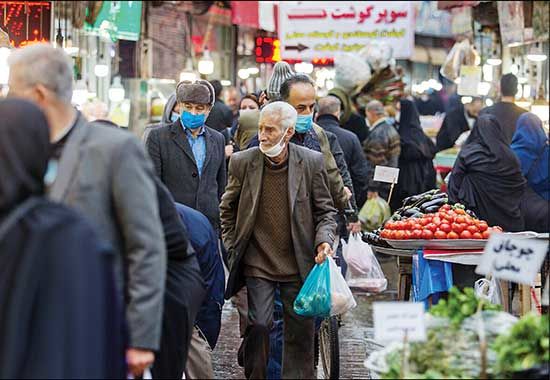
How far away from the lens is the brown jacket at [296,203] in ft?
28.3

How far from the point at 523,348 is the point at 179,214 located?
232 centimetres

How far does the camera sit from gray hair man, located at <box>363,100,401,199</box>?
17.6 meters

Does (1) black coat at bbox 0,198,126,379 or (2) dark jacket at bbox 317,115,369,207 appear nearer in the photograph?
(1) black coat at bbox 0,198,126,379

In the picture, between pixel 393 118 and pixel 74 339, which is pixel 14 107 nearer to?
pixel 74 339

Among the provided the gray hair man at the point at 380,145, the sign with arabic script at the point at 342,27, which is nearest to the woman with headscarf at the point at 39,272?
the gray hair man at the point at 380,145

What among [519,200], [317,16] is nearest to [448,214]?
[519,200]

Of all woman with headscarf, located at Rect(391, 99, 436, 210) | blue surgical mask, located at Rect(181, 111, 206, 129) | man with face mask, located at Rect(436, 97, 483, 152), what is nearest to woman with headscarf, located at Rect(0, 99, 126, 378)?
blue surgical mask, located at Rect(181, 111, 206, 129)

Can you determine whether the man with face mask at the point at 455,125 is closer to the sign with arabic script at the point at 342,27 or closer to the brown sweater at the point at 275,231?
the sign with arabic script at the point at 342,27

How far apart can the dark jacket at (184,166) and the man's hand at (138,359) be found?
4.72m

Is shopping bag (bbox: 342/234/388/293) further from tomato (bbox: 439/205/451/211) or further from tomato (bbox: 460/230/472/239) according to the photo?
tomato (bbox: 460/230/472/239)

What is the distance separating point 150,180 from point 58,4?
15.1 metres

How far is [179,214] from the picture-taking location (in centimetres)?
760

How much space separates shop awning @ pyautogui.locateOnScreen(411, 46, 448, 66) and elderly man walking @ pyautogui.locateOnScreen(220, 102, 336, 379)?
149ft

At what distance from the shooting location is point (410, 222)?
10.0 meters
